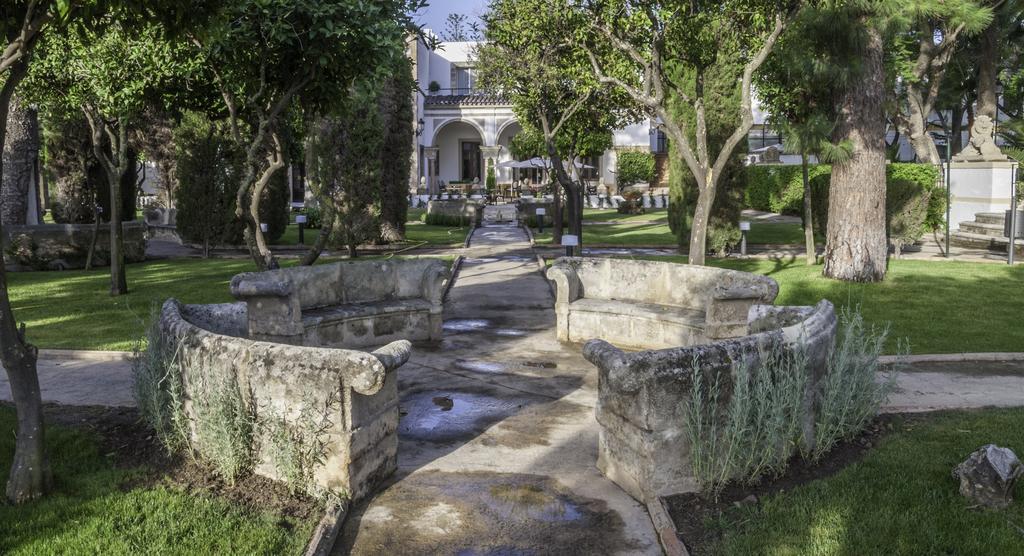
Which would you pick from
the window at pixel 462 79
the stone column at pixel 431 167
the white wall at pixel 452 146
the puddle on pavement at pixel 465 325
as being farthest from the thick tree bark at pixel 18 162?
the window at pixel 462 79

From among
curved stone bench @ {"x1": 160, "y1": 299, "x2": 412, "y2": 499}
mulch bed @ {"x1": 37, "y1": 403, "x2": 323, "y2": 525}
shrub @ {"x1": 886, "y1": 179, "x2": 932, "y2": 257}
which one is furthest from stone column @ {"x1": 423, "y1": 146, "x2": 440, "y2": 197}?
curved stone bench @ {"x1": 160, "y1": 299, "x2": 412, "y2": 499}

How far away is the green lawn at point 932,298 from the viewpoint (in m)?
8.71

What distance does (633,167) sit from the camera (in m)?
40.2

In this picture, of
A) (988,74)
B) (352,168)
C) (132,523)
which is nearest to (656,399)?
(132,523)

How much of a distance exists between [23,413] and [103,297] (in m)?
8.21

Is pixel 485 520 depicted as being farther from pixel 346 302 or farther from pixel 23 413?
pixel 346 302

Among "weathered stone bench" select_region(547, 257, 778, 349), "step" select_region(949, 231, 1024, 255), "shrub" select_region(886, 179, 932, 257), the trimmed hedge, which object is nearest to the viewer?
"weathered stone bench" select_region(547, 257, 778, 349)

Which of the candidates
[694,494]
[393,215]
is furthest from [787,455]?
[393,215]

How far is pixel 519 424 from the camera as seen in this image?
5.90m

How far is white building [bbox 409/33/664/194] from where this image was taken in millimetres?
41969

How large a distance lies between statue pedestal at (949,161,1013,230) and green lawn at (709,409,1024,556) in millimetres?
19392

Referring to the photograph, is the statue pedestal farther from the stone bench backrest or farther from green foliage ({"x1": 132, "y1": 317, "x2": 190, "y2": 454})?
green foliage ({"x1": 132, "y1": 317, "x2": 190, "y2": 454})

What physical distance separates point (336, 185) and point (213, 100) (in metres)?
7.25

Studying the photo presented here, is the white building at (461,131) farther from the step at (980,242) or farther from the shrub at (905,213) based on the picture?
the shrub at (905,213)
